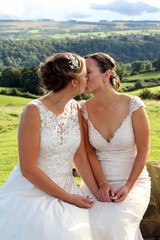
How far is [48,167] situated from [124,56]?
313 feet

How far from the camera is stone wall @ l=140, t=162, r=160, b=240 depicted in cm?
389

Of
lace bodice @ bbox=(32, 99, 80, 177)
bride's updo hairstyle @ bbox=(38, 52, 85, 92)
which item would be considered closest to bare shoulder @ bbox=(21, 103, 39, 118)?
lace bodice @ bbox=(32, 99, 80, 177)

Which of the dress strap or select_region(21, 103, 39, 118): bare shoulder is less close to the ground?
select_region(21, 103, 39, 118): bare shoulder

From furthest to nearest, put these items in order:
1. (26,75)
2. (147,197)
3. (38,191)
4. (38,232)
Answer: (26,75), (147,197), (38,191), (38,232)

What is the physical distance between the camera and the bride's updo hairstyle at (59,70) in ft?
10.8

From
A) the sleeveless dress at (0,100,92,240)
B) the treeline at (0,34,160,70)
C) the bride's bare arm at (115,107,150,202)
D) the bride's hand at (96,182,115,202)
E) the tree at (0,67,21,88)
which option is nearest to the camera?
the sleeveless dress at (0,100,92,240)

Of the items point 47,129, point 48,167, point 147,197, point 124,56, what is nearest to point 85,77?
point 47,129

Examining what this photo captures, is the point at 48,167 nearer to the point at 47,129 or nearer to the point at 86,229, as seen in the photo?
the point at 47,129

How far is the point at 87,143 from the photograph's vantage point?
3.86 metres

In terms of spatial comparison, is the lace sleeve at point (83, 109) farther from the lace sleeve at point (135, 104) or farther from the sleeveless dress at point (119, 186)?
the lace sleeve at point (135, 104)

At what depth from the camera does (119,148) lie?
12.6ft

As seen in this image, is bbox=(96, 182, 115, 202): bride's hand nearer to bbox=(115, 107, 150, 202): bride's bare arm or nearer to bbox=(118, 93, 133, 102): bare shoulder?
bbox=(115, 107, 150, 202): bride's bare arm

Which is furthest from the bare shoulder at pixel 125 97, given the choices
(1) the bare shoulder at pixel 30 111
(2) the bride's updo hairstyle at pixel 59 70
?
(1) the bare shoulder at pixel 30 111

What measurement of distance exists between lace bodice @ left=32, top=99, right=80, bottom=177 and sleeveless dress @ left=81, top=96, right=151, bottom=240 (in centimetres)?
34
